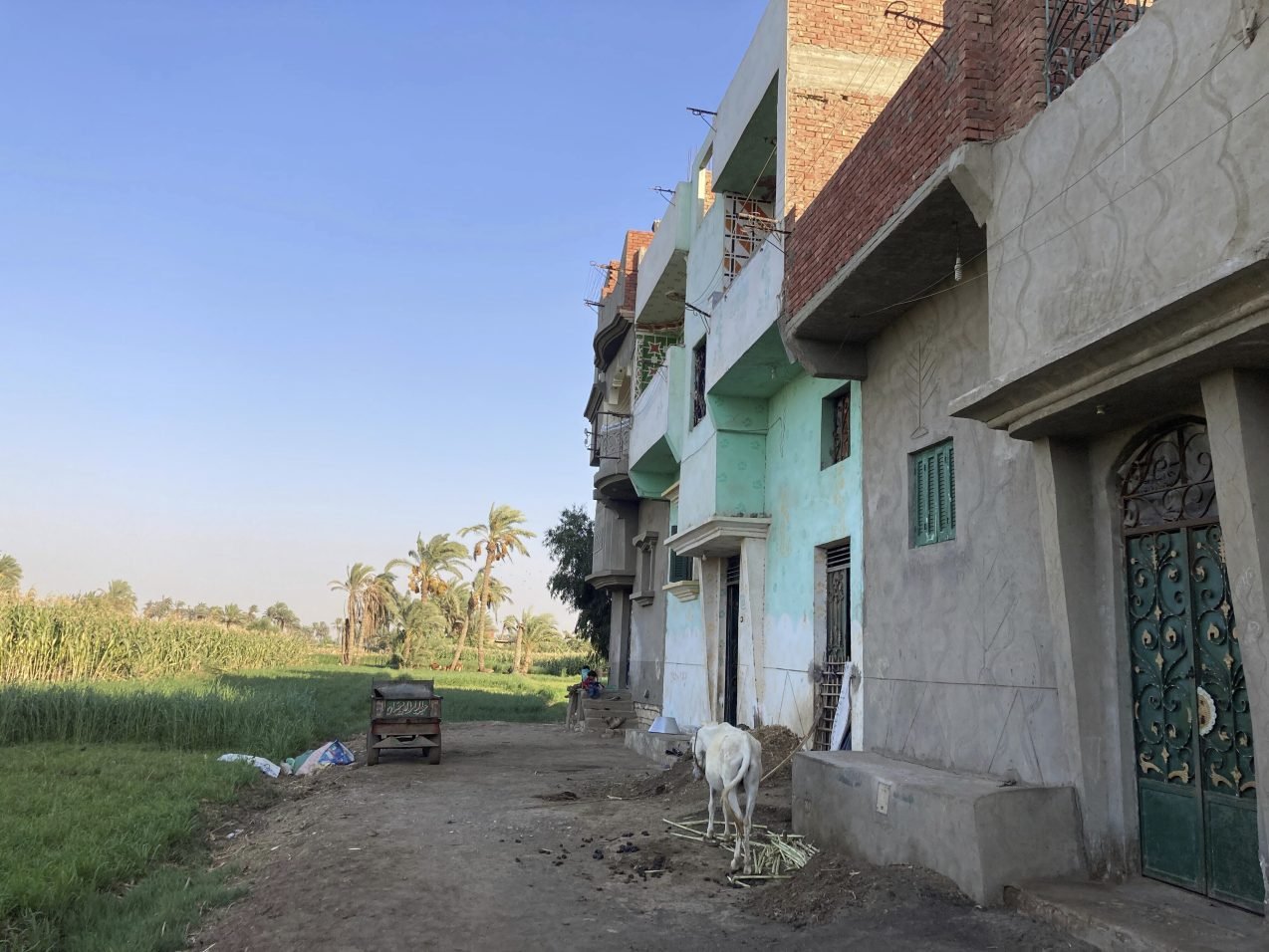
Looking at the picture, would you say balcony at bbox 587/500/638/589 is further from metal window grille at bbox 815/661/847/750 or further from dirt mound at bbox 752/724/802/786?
metal window grille at bbox 815/661/847/750

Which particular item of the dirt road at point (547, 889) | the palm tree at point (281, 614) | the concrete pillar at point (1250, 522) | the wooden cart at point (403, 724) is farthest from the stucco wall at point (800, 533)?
the palm tree at point (281, 614)

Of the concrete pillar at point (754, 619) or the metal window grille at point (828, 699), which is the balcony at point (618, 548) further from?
the metal window grille at point (828, 699)

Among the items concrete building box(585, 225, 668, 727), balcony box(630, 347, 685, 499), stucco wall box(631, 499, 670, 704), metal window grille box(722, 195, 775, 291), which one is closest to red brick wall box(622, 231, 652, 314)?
concrete building box(585, 225, 668, 727)

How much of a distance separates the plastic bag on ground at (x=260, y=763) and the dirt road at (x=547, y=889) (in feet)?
9.10

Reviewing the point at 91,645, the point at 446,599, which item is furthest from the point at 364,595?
the point at 91,645

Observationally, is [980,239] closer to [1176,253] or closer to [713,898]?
[1176,253]

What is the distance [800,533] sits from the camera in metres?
12.9

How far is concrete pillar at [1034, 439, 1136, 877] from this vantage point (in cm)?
602

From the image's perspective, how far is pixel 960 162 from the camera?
663 centimetres

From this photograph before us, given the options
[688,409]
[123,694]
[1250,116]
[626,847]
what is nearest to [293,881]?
[626,847]

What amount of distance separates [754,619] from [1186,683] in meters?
8.69

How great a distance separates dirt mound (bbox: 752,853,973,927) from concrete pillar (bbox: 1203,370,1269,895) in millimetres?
2012

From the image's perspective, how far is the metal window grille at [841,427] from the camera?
12.1 m

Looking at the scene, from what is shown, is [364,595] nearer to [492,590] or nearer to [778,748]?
[492,590]
